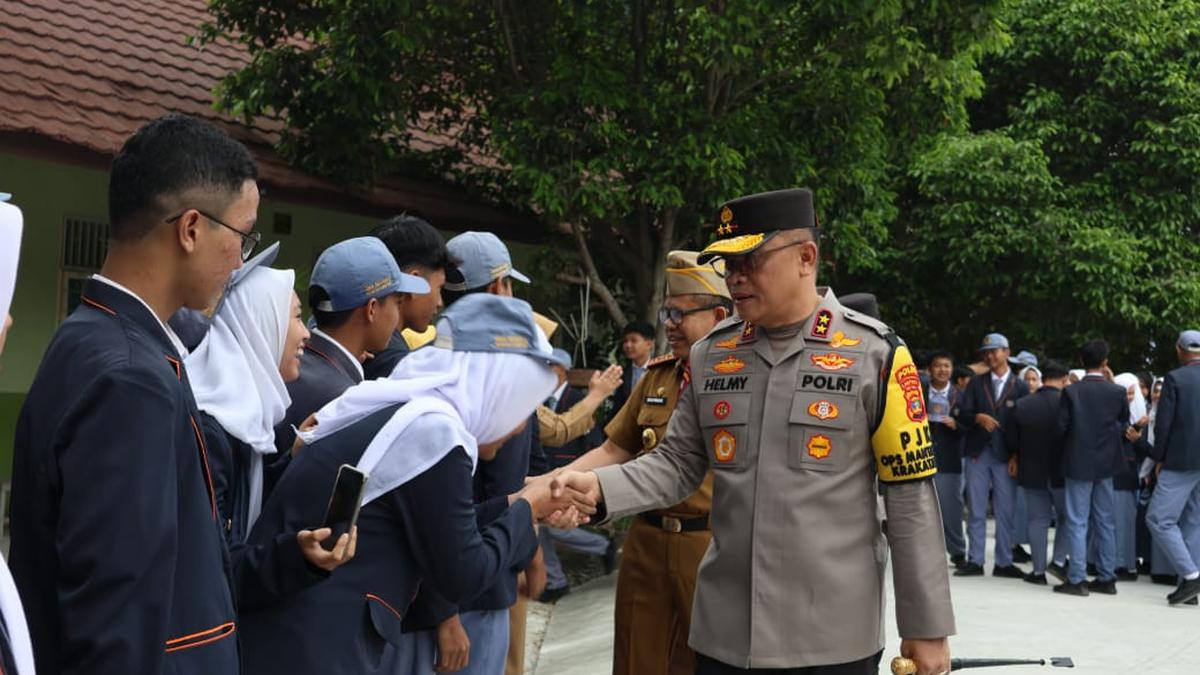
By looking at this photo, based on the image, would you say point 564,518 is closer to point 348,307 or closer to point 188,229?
point 348,307

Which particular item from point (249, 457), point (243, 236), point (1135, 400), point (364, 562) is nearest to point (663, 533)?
point (364, 562)

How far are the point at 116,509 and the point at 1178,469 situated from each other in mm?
10222

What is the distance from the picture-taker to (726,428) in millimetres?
3838

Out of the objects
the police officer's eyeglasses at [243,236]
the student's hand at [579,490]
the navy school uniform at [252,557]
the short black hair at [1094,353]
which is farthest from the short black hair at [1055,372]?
the police officer's eyeglasses at [243,236]

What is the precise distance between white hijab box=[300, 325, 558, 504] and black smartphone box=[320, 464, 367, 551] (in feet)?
0.49

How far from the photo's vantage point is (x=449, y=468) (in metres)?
3.00

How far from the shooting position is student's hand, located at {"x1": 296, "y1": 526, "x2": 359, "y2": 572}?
111 inches

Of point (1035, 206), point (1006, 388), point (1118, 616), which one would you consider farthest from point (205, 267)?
point (1035, 206)

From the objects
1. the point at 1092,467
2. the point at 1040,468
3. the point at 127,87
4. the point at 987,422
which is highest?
the point at 127,87

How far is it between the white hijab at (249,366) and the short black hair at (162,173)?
24.1 inches

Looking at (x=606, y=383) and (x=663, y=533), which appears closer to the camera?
(x=663, y=533)

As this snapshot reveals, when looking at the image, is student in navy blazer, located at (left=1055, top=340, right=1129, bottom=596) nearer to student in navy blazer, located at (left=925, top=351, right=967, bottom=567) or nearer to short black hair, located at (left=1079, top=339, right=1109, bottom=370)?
short black hair, located at (left=1079, top=339, right=1109, bottom=370)

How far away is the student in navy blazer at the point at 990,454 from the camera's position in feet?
38.4

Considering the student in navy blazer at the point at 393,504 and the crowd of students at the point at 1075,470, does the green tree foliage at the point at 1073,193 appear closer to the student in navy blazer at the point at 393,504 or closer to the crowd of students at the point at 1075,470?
the crowd of students at the point at 1075,470
